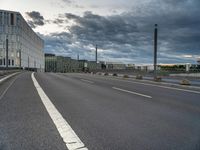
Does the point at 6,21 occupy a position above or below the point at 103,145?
above

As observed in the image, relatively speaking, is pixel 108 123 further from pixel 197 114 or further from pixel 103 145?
pixel 197 114

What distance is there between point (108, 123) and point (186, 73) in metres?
29.6

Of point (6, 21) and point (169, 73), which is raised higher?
point (6, 21)

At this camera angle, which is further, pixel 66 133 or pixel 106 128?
pixel 106 128

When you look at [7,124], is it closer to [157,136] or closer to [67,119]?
[67,119]

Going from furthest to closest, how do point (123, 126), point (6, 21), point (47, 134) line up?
point (6, 21), point (123, 126), point (47, 134)

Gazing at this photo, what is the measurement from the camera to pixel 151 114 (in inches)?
253

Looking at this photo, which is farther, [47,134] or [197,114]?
[197,114]

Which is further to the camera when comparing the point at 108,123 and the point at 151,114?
the point at 151,114

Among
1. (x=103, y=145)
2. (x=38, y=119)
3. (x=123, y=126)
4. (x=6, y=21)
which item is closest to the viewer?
(x=103, y=145)

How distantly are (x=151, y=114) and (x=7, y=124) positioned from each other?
3.83 meters

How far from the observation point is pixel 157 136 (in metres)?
4.41

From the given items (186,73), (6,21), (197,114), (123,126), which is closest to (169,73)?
(186,73)

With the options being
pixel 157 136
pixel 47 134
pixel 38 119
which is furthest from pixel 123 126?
pixel 38 119
